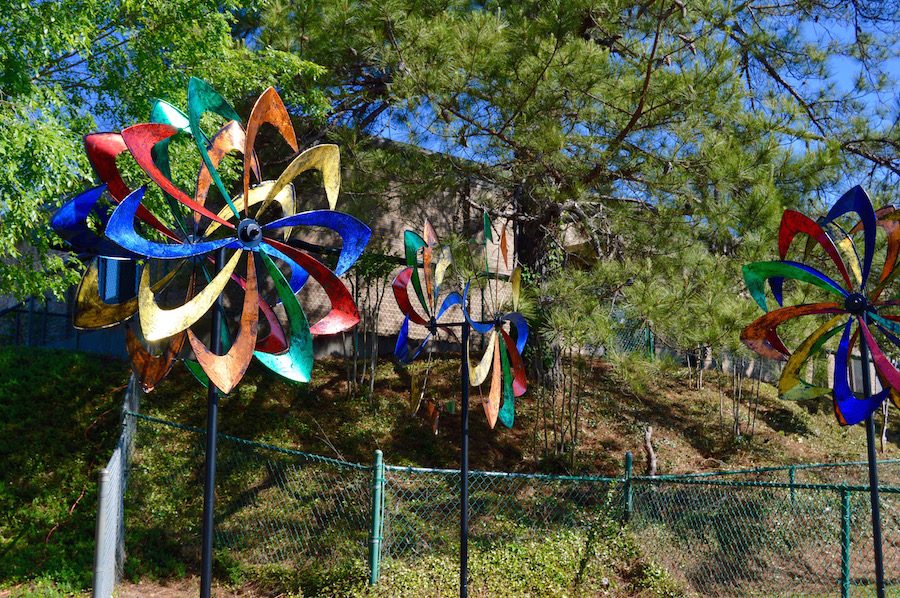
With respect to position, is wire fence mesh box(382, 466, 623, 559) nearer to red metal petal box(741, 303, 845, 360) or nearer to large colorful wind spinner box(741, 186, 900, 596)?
red metal petal box(741, 303, 845, 360)

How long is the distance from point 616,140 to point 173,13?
14.1 ft

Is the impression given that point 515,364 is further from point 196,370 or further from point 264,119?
point 264,119

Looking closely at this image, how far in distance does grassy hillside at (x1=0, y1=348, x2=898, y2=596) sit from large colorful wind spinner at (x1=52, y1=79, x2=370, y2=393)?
9.96ft

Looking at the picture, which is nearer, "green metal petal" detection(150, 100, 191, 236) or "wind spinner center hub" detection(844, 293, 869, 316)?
"green metal petal" detection(150, 100, 191, 236)

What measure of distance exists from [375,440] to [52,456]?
3379 millimetres

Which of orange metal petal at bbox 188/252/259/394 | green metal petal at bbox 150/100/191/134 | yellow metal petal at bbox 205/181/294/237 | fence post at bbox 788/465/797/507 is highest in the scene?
green metal petal at bbox 150/100/191/134

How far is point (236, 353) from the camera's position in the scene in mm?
2746

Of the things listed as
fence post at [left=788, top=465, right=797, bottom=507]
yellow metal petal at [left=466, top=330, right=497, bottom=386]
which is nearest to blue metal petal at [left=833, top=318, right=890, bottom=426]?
yellow metal petal at [left=466, top=330, right=497, bottom=386]

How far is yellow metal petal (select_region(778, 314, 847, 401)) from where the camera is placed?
4.35 m

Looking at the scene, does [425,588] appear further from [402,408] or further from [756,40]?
[756,40]

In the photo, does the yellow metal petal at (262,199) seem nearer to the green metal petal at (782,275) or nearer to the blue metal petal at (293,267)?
the blue metal petal at (293,267)

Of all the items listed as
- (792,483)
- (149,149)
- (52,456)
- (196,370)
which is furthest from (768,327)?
(52,456)

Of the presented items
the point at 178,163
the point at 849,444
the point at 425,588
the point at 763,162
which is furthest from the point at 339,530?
the point at 849,444

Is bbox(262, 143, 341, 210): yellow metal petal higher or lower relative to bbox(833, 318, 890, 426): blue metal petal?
higher
